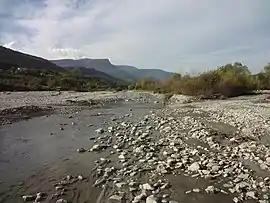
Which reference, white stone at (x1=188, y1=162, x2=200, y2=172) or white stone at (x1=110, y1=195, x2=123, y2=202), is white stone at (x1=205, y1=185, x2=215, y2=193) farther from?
white stone at (x1=110, y1=195, x2=123, y2=202)

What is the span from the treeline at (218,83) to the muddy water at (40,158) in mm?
28897

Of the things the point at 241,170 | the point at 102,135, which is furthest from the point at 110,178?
the point at 102,135

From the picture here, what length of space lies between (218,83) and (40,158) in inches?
1544

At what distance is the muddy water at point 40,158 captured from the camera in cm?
801

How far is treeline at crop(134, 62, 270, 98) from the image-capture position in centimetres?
4488

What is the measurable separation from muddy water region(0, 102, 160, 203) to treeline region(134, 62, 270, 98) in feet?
94.8

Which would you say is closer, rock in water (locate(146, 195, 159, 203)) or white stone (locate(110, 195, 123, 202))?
rock in water (locate(146, 195, 159, 203))

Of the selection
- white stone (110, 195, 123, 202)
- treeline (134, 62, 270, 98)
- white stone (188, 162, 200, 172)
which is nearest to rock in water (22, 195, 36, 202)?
white stone (110, 195, 123, 202)

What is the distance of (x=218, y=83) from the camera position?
155 ft

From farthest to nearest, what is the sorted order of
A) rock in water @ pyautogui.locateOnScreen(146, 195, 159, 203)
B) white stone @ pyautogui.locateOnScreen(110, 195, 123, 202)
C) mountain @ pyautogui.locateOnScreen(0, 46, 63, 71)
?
mountain @ pyautogui.locateOnScreen(0, 46, 63, 71)
white stone @ pyautogui.locateOnScreen(110, 195, 123, 202)
rock in water @ pyautogui.locateOnScreen(146, 195, 159, 203)

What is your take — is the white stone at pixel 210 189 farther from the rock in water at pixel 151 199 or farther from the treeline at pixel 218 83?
the treeline at pixel 218 83

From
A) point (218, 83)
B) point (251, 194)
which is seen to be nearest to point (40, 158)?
point (251, 194)

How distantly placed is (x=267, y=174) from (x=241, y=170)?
24.5 inches

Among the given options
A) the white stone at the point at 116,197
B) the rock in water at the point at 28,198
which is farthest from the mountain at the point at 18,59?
the white stone at the point at 116,197
